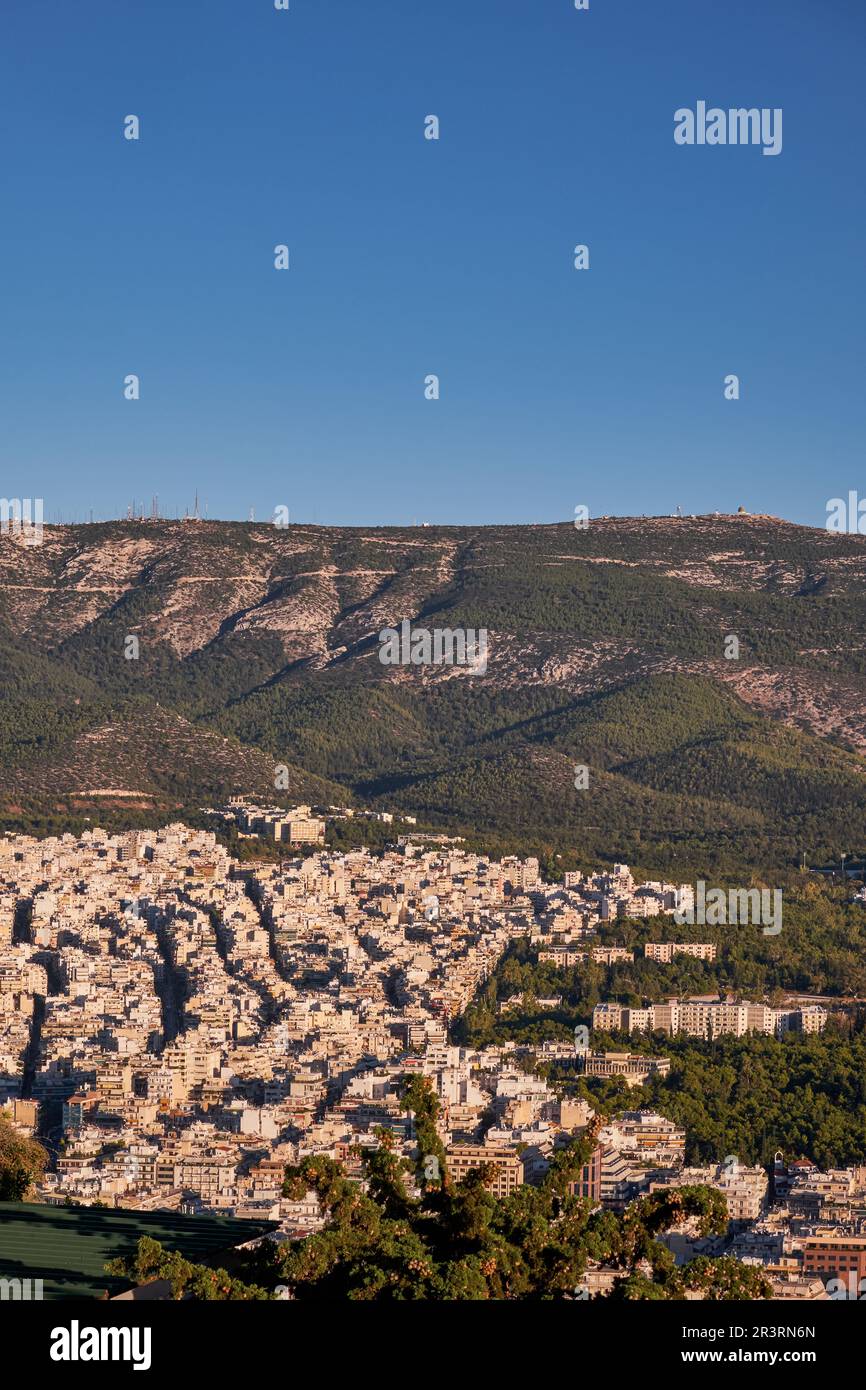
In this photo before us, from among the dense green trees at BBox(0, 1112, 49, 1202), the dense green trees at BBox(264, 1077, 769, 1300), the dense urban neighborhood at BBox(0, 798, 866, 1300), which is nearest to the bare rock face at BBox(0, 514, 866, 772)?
the dense urban neighborhood at BBox(0, 798, 866, 1300)

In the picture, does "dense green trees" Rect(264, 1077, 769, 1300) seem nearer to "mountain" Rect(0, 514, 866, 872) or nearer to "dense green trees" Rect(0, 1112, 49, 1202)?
"dense green trees" Rect(0, 1112, 49, 1202)

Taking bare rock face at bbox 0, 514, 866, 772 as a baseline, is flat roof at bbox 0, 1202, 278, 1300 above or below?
below

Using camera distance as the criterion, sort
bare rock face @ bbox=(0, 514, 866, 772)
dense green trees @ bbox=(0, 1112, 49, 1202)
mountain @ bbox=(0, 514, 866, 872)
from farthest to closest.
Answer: bare rock face @ bbox=(0, 514, 866, 772) → mountain @ bbox=(0, 514, 866, 872) → dense green trees @ bbox=(0, 1112, 49, 1202)

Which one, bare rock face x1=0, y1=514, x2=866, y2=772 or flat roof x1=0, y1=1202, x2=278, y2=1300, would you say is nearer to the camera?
flat roof x1=0, y1=1202, x2=278, y2=1300

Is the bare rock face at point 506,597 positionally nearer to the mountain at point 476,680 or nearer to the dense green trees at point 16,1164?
the mountain at point 476,680

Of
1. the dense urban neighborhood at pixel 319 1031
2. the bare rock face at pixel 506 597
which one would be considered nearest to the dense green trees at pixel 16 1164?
the dense urban neighborhood at pixel 319 1031

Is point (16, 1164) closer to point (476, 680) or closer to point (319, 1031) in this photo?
point (319, 1031)
